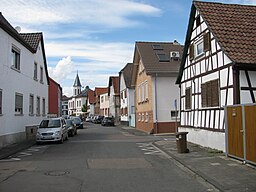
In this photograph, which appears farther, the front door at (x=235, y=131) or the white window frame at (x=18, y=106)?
the white window frame at (x=18, y=106)

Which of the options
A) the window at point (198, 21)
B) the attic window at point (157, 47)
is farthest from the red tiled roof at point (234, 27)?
the attic window at point (157, 47)

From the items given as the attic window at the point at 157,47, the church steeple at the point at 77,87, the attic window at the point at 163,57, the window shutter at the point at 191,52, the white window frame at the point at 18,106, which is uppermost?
the church steeple at the point at 77,87

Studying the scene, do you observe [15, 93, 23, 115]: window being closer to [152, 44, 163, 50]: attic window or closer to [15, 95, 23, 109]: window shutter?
[15, 95, 23, 109]: window shutter

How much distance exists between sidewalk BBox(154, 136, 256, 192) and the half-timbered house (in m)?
1.46

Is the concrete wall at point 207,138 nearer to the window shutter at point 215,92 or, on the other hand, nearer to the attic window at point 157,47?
the window shutter at point 215,92

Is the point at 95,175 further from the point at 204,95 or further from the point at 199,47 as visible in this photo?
the point at 199,47

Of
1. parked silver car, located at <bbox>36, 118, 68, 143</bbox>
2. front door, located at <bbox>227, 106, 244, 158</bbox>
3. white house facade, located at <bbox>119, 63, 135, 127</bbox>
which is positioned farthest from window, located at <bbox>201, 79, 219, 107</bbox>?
white house facade, located at <bbox>119, 63, 135, 127</bbox>

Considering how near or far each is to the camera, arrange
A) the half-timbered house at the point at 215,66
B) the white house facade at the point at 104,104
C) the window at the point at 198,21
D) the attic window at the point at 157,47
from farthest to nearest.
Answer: the white house facade at the point at 104,104
the attic window at the point at 157,47
the window at the point at 198,21
the half-timbered house at the point at 215,66

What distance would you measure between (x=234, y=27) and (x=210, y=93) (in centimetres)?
341

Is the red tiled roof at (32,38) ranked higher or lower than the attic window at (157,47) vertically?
lower

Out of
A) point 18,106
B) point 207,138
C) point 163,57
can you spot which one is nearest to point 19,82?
point 18,106

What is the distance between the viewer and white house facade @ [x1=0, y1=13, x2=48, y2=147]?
1997cm

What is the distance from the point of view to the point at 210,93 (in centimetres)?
1700

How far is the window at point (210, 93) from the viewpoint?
53.4ft
